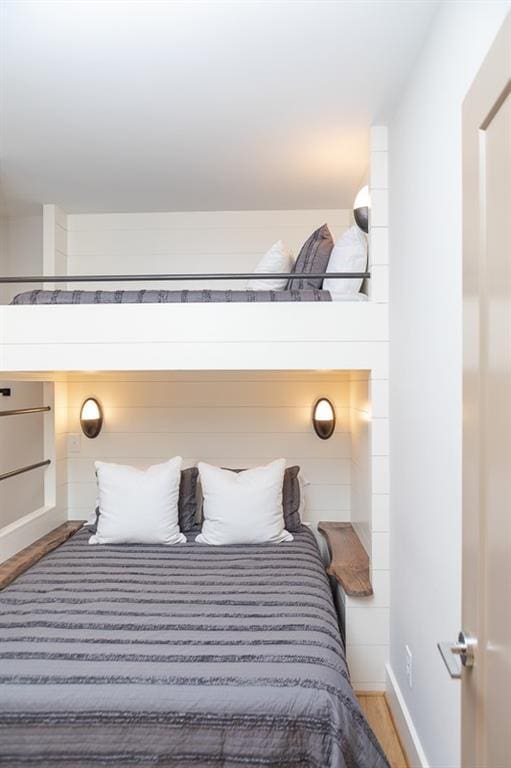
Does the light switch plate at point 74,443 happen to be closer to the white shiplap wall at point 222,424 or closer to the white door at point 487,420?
the white shiplap wall at point 222,424

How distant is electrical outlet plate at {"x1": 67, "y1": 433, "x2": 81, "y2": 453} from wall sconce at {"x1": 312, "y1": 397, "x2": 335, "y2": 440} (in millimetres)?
1619

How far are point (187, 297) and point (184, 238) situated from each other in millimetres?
1151

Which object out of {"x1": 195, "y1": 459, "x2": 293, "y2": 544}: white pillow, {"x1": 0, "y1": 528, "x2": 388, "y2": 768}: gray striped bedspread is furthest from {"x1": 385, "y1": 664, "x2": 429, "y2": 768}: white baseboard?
{"x1": 195, "y1": 459, "x2": 293, "y2": 544}: white pillow

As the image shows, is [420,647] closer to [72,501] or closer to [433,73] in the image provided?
[433,73]

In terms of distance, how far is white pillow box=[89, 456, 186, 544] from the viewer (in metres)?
2.84

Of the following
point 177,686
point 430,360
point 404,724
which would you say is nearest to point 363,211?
point 430,360

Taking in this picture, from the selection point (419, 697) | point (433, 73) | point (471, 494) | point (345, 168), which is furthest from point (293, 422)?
point (471, 494)

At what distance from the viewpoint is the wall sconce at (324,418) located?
3.39 meters

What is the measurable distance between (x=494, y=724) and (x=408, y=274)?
5.07 ft

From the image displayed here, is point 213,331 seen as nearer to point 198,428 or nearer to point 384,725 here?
point 198,428

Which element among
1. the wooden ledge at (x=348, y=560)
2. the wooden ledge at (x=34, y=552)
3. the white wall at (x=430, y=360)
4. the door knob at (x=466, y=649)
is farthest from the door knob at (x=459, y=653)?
the wooden ledge at (x=34, y=552)

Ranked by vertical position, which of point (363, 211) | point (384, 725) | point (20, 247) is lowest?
point (384, 725)

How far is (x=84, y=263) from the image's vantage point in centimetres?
356

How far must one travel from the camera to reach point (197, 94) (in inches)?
84.1
